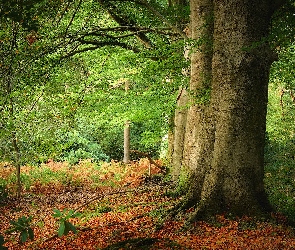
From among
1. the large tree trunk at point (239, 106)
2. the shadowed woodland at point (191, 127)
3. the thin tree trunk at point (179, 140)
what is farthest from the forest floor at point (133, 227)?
the thin tree trunk at point (179, 140)

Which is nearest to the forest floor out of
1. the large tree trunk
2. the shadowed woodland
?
the shadowed woodland

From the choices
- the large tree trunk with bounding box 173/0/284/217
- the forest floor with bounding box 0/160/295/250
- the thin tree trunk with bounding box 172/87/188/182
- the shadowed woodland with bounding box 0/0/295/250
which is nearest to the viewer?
the forest floor with bounding box 0/160/295/250

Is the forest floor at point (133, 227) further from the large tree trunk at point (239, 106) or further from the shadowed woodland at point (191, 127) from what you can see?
the large tree trunk at point (239, 106)

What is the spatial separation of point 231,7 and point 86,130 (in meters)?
17.7

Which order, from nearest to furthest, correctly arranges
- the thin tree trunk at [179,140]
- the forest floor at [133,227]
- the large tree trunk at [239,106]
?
Answer: the forest floor at [133,227]
the large tree trunk at [239,106]
the thin tree trunk at [179,140]

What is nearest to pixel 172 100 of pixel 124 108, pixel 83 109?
pixel 124 108

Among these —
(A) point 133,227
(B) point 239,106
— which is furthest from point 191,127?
(A) point 133,227

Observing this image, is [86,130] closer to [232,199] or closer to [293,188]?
[293,188]

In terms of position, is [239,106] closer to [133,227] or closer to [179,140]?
[133,227]

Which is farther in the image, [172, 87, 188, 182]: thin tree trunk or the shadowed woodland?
[172, 87, 188, 182]: thin tree trunk

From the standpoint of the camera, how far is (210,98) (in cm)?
686

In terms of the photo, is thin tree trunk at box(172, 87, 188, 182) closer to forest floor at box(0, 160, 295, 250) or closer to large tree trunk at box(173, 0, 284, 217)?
forest floor at box(0, 160, 295, 250)

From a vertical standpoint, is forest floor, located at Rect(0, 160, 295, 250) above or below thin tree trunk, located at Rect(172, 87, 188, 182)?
below

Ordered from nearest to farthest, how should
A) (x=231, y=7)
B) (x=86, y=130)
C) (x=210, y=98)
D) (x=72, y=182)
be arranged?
(x=231, y=7) → (x=210, y=98) → (x=72, y=182) → (x=86, y=130)
